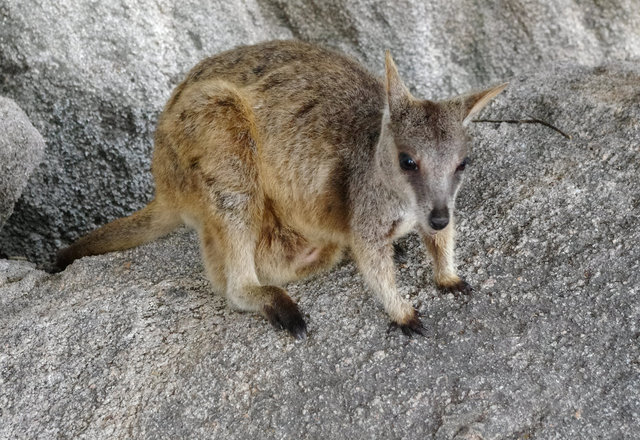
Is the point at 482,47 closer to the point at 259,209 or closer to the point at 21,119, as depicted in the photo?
the point at 259,209

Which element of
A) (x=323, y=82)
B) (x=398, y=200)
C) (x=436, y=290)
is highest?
(x=323, y=82)

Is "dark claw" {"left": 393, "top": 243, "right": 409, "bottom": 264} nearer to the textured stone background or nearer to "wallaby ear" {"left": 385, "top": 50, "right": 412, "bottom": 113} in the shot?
the textured stone background

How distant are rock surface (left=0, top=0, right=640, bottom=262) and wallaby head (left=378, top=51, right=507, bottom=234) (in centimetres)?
274

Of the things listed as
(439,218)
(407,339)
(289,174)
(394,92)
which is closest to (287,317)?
(407,339)

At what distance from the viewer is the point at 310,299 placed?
13.2 ft

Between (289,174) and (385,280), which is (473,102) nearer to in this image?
(385,280)

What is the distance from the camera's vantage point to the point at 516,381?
3223 mm

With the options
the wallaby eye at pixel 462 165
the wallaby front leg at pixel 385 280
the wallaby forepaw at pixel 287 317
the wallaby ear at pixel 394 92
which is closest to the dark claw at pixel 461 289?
the wallaby front leg at pixel 385 280

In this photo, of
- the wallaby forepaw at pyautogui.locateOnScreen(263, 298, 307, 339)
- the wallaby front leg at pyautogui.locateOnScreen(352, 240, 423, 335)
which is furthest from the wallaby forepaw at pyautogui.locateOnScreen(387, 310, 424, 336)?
the wallaby forepaw at pyautogui.locateOnScreen(263, 298, 307, 339)

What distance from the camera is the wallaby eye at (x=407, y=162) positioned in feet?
11.4

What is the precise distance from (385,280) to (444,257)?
36cm

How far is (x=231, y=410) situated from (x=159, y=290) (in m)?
1.09

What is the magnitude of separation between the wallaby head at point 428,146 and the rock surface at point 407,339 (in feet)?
1.97

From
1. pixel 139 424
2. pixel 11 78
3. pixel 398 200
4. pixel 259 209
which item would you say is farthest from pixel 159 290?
pixel 11 78
